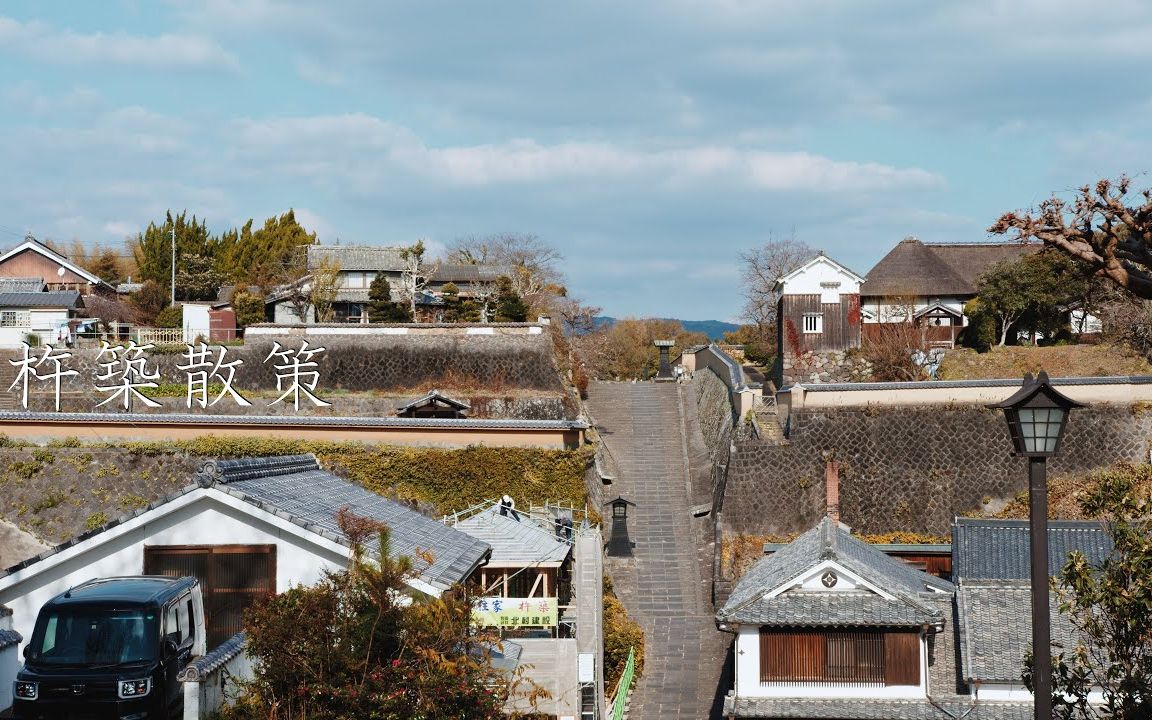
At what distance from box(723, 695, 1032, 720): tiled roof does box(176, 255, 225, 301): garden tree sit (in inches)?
1588

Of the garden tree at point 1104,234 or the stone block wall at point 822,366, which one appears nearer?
the garden tree at point 1104,234

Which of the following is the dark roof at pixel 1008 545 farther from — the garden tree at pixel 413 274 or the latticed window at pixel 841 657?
the garden tree at pixel 413 274

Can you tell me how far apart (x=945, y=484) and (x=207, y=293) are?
35.7 meters

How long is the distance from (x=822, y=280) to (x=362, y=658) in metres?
33.6

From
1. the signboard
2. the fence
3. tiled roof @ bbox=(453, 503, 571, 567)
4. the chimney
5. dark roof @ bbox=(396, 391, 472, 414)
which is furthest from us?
dark roof @ bbox=(396, 391, 472, 414)

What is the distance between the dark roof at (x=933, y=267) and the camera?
43.4m

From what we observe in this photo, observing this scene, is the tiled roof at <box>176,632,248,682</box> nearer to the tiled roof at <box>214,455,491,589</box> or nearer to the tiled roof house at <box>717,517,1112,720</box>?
the tiled roof at <box>214,455,491,589</box>

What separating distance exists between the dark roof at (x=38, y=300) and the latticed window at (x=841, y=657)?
117 ft

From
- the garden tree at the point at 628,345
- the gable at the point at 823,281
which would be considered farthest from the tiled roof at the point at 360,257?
the gable at the point at 823,281

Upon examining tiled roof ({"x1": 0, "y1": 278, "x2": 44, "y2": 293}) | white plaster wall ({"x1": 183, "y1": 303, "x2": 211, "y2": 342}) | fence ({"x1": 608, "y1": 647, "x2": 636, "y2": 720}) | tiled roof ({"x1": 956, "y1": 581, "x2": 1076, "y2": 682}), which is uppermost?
tiled roof ({"x1": 0, "y1": 278, "x2": 44, "y2": 293})

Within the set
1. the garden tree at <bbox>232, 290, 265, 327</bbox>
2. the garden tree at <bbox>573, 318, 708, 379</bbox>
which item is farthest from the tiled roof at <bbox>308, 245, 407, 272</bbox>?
the garden tree at <bbox>573, 318, 708, 379</bbox>

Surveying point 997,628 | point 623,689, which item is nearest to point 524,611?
point 623,689

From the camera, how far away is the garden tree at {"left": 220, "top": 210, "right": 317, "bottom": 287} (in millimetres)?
54656

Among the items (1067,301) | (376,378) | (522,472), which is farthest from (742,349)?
(522,472)
